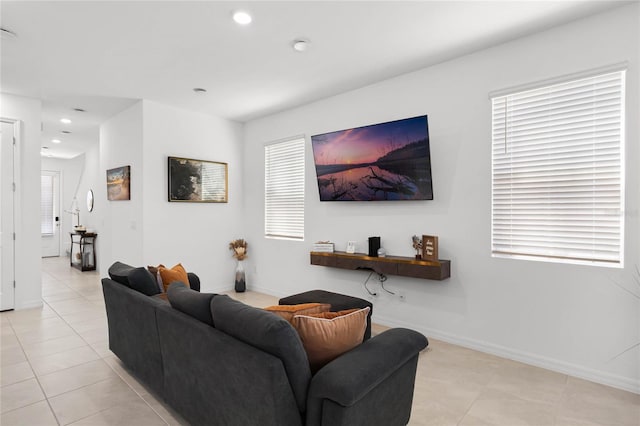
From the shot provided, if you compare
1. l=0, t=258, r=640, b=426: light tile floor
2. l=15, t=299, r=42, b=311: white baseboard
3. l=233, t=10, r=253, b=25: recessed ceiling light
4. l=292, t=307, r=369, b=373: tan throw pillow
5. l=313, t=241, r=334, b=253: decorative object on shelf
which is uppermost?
l=233, t=10, r=253, b=25: recessed ceiling light

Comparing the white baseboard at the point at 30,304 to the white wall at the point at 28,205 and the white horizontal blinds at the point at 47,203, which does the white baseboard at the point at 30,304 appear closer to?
the white wall at the point at 28,205

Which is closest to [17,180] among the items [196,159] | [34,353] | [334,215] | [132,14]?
[196,159]

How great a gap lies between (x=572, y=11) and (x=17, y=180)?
20.5ft

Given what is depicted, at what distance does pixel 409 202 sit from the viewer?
384 cm

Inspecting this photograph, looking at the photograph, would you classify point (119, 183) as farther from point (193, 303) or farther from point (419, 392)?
point (419, 392)

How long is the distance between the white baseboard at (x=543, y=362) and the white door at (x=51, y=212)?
10269mm

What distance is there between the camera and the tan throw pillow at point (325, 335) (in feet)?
5.58

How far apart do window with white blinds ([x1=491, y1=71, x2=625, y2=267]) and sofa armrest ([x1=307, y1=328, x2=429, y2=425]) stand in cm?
176

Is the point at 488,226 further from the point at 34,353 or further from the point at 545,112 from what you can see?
the point at 34,353

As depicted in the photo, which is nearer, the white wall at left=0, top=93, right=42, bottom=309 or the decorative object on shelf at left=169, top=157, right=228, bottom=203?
the white wall at left=0, top=93, right=42, bottom=309

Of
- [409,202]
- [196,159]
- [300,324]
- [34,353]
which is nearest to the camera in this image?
[300,324]

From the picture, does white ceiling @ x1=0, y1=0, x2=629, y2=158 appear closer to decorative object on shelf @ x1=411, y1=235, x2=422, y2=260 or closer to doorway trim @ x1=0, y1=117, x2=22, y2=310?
doorway trim @ x1=0, y1=117, x2=22, y2=310

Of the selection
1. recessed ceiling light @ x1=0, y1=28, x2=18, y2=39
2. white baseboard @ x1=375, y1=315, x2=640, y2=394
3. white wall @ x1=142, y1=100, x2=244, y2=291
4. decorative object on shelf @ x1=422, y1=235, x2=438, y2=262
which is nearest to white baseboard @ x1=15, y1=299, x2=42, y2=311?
white wall @ x1=142, y1=100, x2=244, y2=291

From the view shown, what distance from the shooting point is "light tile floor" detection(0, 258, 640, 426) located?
7.32ft
